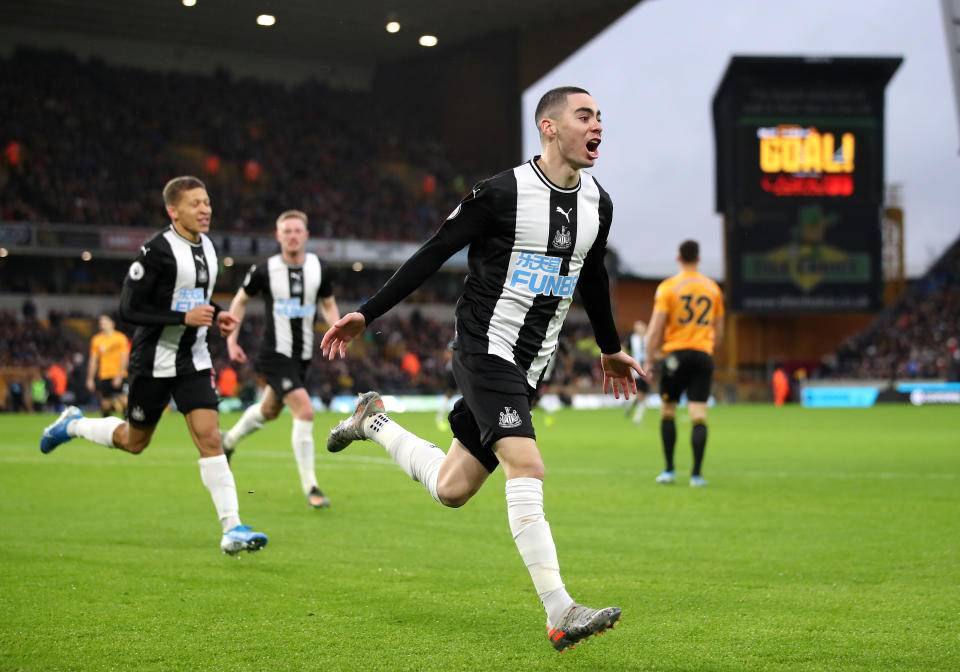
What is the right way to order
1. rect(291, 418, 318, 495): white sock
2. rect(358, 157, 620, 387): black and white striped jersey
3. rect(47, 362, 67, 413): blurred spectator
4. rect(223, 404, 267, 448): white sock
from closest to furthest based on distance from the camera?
rect(358, 157, 620, 387): black and white striped jersey
rect(291, 418, 318, 495): white sock
rect(223, 404, 267, 448): white sock
rect(47, 362, 67, 413): blurred spectator

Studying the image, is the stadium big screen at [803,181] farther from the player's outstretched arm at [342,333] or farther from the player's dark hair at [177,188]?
the player's outstretched arm at [342,333]

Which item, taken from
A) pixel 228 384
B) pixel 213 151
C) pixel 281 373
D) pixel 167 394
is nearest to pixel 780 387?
pixel 228 384

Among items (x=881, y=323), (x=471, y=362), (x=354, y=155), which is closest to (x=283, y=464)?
(x=471, y=362)

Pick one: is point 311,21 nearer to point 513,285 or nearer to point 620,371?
point 620,371

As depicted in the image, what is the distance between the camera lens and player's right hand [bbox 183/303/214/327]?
633 cm

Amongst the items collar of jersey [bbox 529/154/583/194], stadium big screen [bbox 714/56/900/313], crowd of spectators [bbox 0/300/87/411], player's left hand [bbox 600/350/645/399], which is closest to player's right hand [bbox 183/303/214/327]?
player's left hand [bbox 600/350/645/399]

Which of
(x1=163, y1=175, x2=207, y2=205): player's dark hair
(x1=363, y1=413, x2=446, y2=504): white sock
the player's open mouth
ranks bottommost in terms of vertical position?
(x1=363, y1=413, x2=446, y2=504): white sock

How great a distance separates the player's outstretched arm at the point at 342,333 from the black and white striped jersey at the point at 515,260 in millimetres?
68

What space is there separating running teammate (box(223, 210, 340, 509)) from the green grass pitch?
756 millimetres

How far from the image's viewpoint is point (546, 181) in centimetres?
454

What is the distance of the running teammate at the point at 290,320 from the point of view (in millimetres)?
8953

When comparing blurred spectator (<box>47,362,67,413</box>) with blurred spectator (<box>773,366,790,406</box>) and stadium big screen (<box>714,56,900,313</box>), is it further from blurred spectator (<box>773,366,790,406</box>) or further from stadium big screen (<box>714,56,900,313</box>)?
blurred spectator (<box>773,366,790,406</box>)

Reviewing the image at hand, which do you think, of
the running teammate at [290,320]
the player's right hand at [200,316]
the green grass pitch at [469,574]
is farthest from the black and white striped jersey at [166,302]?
the running teammate at [290,320]

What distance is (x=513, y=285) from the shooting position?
452 cm
